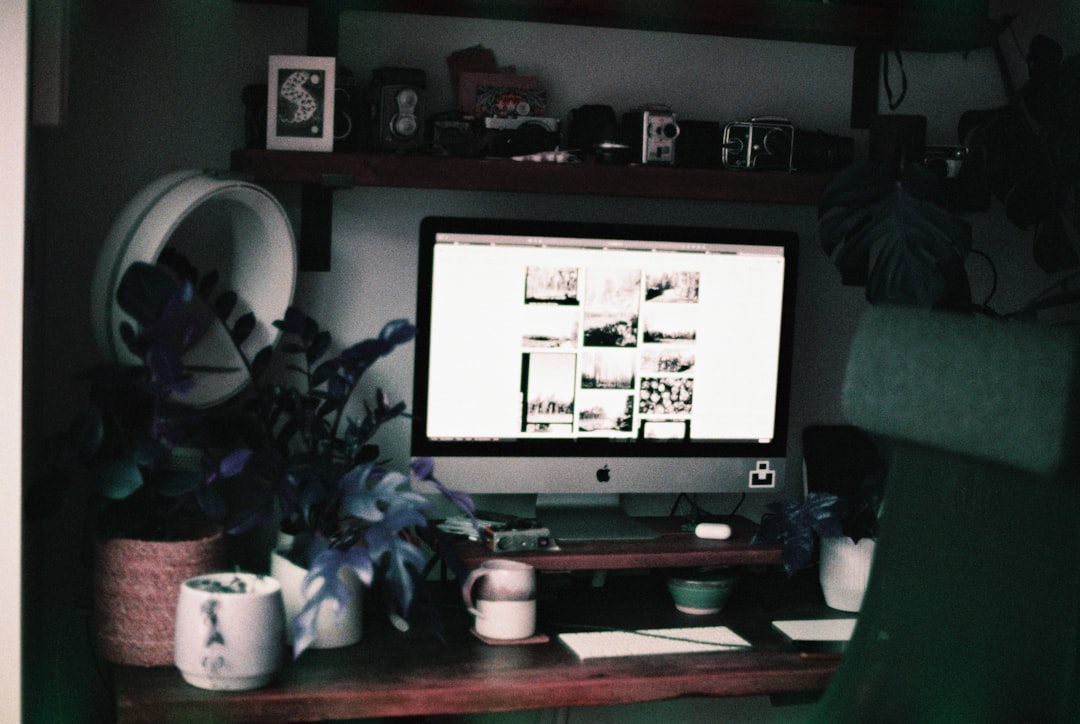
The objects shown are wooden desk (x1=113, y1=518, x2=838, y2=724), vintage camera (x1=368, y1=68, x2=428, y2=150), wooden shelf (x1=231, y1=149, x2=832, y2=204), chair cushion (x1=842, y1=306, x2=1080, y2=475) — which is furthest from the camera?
vintage camera (x1=368, y1=68, x2=428, y2=150)

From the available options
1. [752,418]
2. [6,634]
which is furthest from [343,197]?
[6,634]

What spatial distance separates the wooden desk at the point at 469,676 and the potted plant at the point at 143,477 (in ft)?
0.24

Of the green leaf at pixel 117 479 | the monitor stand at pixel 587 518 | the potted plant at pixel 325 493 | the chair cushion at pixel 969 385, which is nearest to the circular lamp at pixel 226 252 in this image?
the potted plant at pixel 325 493

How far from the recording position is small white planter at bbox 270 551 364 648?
5.37 ft

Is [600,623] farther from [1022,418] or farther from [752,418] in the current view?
[1022,418]

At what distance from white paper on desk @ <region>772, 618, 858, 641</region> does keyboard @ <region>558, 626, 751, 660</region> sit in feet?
0.24

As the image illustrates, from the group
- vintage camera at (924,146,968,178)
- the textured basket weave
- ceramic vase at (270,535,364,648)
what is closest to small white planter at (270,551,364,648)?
ceramic vase at (270,535,364,648)

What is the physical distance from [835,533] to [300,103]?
1.01m

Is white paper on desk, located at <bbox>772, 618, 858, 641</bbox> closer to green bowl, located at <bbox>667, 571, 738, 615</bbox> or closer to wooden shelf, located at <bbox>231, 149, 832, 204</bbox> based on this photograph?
green bowl, located at <bbox>667, 571, 738, 615</bbox>

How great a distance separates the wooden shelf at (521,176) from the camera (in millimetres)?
1795

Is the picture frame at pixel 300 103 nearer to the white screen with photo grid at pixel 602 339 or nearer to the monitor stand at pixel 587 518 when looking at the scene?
the white screen with photo grid at pixel 602 339

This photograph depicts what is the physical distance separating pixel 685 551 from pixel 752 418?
0.86 ft

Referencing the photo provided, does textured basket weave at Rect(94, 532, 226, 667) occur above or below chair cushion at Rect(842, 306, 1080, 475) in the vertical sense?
below

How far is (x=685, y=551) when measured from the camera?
1.88 metres
